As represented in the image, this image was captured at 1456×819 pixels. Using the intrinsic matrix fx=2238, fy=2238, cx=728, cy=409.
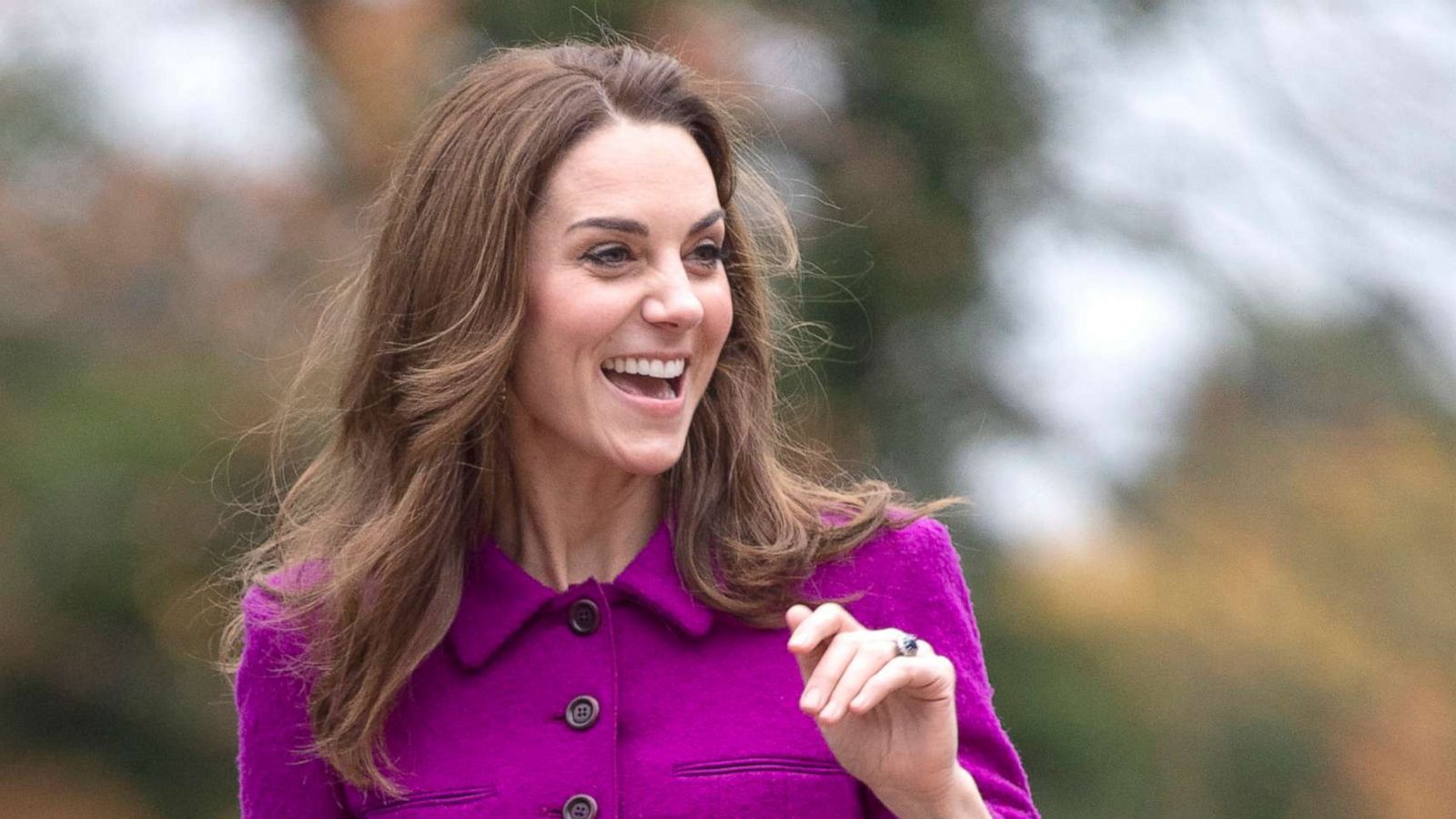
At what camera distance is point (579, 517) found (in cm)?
279

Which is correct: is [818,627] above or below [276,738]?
above

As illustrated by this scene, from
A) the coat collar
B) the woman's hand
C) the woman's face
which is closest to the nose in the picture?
the woman's face

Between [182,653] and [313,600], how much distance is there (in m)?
4.14

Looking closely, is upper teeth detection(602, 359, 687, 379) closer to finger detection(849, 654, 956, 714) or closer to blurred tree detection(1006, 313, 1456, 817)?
finger detection(849, 654, 956, 714)

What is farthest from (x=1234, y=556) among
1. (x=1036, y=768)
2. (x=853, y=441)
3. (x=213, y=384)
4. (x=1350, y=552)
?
(x=213, y=384)

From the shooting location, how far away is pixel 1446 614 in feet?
23.4

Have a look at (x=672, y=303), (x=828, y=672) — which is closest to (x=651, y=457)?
(x=672, y=303)

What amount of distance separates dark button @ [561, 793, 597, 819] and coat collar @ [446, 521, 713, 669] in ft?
0.75

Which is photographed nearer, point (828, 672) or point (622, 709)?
point (828, 672)

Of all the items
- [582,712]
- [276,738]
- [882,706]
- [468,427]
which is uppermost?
[882,706]

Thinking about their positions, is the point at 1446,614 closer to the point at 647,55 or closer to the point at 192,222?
the point at 192,222

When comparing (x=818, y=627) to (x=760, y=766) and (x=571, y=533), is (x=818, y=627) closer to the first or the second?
(x=760, y=766)

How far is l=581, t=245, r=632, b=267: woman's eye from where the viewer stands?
105 inches

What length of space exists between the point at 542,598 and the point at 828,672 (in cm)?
63
